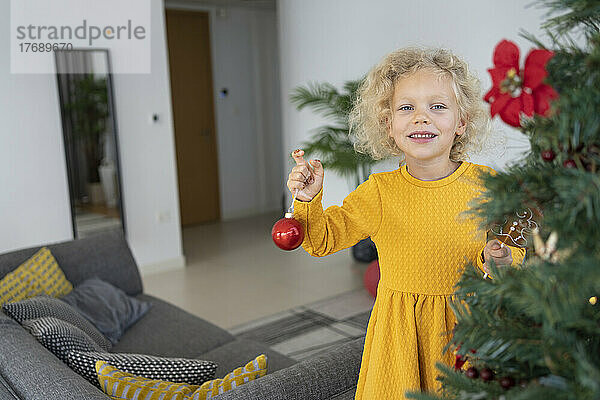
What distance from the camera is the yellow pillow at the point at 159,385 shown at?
137 cm

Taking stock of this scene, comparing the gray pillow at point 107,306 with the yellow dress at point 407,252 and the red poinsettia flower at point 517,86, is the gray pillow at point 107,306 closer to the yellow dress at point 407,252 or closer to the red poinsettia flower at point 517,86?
the yellow dress at point 407,252

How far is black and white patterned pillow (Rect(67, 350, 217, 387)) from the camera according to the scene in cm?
154

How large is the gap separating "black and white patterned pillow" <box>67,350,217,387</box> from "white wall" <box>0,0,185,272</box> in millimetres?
2899

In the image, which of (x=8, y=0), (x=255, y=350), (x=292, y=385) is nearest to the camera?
(x=292, y=385)

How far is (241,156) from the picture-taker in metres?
7.02

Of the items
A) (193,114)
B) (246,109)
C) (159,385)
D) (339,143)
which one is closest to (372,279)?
(339,143)

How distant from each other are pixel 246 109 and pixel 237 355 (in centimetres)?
500

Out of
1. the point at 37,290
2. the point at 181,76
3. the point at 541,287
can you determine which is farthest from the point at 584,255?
the point at 181,76

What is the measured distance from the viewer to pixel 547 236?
0.64 metres

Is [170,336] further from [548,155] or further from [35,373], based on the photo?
[548,155]

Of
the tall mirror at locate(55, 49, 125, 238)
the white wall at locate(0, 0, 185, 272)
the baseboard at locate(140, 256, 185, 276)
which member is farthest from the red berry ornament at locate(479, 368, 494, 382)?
the baseboard at locate(140, 256, 185, 276)

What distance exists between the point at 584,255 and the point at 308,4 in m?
4.91

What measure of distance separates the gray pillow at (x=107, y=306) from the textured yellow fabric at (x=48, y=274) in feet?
0.15

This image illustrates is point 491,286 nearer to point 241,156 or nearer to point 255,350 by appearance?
point 255,350
